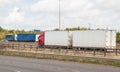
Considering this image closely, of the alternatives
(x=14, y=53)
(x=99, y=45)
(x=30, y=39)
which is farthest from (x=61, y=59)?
(x=30, y=39)

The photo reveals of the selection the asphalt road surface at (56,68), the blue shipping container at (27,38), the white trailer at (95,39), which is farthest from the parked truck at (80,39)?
the blue shipping container at (27,38)

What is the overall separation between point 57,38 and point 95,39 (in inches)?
375

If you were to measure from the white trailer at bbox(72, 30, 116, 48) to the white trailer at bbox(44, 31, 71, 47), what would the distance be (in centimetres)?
237

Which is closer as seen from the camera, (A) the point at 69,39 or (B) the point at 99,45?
(B) the point at 99,45

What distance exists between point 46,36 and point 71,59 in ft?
86.0

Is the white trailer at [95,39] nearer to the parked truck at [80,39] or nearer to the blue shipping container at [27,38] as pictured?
the parked truck at [80,39]

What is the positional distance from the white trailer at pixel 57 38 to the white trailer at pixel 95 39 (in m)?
2.37

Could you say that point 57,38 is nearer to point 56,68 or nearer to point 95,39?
point 95,39

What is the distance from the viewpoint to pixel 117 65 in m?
24.8

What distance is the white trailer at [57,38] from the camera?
174 feet

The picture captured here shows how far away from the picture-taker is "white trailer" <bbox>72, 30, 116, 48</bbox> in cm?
4531

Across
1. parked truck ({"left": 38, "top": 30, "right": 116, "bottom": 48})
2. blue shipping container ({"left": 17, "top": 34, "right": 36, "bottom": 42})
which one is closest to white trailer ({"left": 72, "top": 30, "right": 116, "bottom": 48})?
parked truck ({"left": 38, "top": 30, "right": 116, "bottom": 48})

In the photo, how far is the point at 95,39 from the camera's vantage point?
46.8 m

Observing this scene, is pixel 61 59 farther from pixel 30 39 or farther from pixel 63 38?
pixel 30 39
